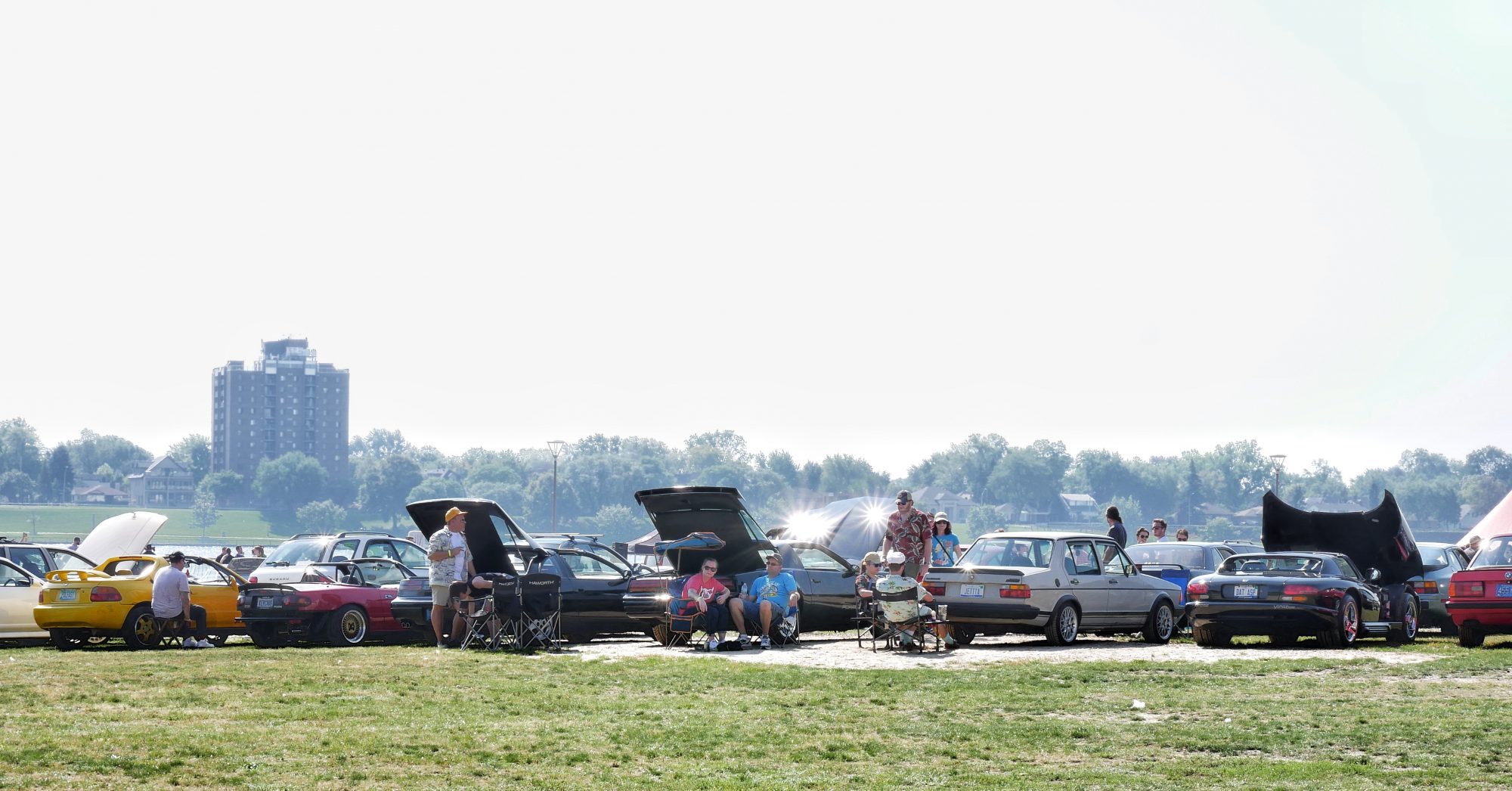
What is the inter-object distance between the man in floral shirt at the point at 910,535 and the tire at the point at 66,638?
10.1m

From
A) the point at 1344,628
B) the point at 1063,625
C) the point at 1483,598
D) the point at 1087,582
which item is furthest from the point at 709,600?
the point at 1483,598

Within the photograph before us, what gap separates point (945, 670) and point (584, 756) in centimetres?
646

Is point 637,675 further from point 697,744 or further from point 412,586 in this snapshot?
point 412,586

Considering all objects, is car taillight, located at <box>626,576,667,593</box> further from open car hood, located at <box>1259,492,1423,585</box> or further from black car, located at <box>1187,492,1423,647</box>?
open car hood, located at <box>1259,492,1423,585</box>

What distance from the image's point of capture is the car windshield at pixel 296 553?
78.4ft

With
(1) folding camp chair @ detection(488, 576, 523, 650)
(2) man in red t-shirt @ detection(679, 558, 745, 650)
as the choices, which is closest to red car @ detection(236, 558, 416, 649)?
(1) folding camp chair @ detection(488, 576, 523, 650)

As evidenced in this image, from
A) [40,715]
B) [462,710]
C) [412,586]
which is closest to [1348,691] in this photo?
[462,710]

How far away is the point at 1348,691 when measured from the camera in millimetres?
13766

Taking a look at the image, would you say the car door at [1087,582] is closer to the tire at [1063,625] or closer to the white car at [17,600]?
the tire at [1063,625]

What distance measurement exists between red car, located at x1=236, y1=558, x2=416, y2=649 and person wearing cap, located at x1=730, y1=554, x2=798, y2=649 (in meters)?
4.69

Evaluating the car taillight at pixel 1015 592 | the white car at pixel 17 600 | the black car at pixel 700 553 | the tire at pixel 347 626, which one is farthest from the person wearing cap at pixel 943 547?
the white car at pixel 17 600

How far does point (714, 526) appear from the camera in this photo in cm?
2120

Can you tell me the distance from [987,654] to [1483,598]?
5606 millimetres

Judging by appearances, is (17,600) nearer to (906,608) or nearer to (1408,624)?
(906,608)
